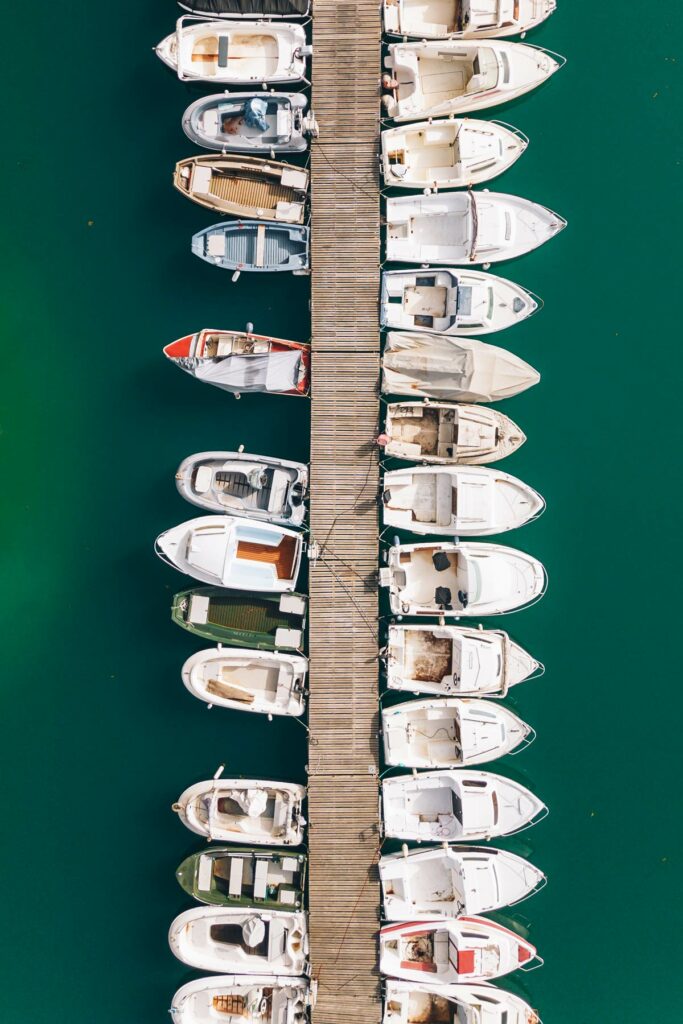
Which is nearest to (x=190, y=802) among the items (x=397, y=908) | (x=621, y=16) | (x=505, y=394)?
(x=397, y=908)

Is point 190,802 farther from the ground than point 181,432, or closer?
closer

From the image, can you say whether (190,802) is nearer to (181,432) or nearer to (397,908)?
(397,908)

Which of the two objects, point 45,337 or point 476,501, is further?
point 45,337

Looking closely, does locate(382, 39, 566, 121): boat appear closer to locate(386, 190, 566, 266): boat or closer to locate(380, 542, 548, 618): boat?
locate(386, 190, 566, 266): boat

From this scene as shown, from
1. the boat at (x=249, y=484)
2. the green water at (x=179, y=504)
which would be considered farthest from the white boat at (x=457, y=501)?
the boat at (x=249, y=484)

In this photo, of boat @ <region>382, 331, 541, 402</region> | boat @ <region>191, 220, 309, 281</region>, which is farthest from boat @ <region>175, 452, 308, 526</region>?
boat @ <region>191, 220, 309, 281</region>

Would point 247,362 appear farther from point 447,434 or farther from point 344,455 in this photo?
point 447,434

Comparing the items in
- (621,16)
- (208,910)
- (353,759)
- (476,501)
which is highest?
(621,16)
